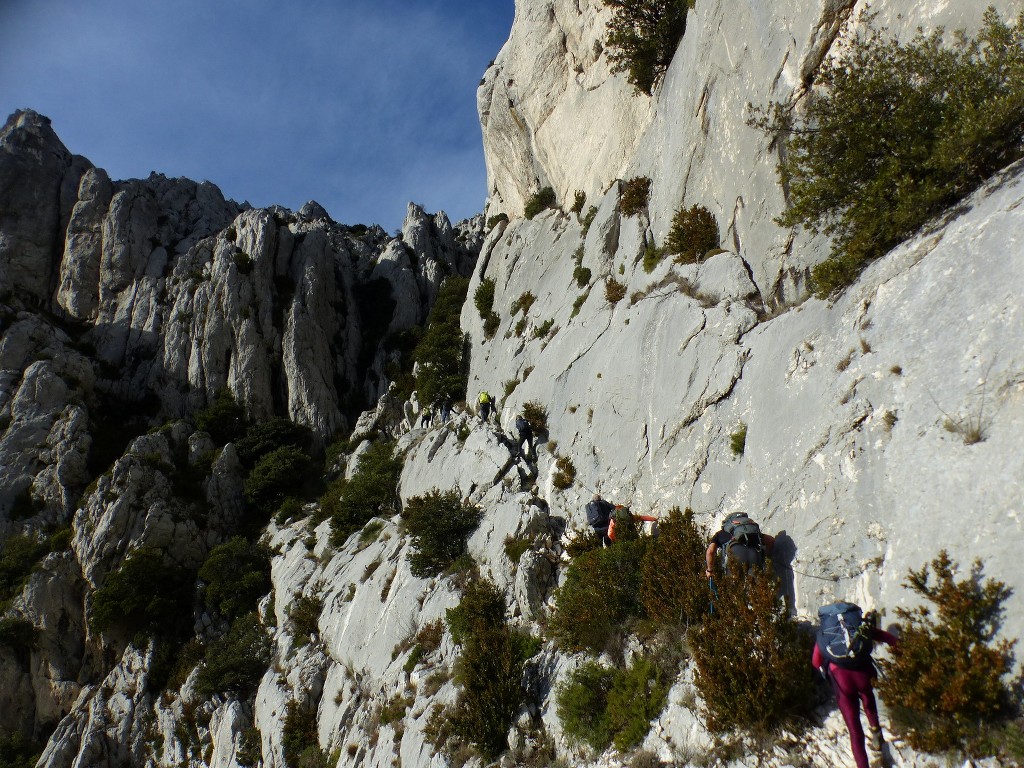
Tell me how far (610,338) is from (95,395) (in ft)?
120

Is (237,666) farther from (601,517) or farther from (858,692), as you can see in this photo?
(858,692)

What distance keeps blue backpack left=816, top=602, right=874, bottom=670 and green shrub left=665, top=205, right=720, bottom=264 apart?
460 inches

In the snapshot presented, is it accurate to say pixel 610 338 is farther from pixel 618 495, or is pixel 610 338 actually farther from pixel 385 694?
pixel 385 694

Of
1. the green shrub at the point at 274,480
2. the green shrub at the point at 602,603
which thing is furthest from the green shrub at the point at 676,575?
the green shrub at the point at 274,480

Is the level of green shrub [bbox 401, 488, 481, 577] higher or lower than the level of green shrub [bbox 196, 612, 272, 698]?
higher

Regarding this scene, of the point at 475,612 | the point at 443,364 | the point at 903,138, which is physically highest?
the point at 443,364

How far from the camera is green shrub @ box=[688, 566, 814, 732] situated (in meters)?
7.61

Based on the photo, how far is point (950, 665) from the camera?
245 inches

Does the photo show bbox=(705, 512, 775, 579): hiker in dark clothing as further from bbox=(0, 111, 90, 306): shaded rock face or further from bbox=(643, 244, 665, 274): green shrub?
bbox=(0, 111, 90, 306): shaded rock face

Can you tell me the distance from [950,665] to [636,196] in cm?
1889

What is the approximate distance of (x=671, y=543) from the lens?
10.8 metres

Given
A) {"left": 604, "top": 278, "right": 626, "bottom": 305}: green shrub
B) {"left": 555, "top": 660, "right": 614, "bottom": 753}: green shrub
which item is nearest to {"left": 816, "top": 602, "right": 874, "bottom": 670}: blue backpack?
{"left": 555, "top": 660, "right": 614, "bottom": 753}: green shrub

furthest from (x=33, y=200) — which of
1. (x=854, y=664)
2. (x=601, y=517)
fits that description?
(x=854, y=664)

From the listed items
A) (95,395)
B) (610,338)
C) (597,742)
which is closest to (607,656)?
(597,742)
